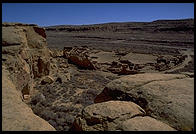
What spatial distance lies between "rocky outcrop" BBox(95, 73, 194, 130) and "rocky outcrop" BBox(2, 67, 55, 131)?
187 cm

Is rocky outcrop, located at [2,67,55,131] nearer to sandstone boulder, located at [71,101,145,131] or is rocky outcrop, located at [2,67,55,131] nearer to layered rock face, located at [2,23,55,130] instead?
layered rock face, located at [2,23,55,130]

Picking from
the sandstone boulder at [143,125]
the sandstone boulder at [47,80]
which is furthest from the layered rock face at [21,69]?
the sandstone boulder at [143,125]

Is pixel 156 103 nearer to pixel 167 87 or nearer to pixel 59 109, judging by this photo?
Result: pixel 167 87

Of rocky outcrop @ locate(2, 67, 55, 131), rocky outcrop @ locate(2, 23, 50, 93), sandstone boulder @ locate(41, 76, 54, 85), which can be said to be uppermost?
rocky outcrop @ locate(2, 23, 50, 93)

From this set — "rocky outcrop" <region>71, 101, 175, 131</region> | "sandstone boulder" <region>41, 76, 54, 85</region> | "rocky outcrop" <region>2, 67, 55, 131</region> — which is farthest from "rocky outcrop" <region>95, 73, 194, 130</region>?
"sandstone boulder" <region>41, 76, 54, 85</region>

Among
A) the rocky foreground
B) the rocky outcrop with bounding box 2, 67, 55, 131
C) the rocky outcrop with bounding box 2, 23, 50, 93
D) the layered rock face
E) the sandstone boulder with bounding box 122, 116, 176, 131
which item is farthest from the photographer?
the rocky outcrop with bounding box 2, 23, 50, 93

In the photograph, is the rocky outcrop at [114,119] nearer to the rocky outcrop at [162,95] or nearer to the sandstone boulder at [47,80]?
the rocky outcrop at [162,95]

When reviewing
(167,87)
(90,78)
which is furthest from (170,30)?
(167,87)

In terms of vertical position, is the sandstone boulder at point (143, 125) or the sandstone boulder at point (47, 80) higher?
the sandstone boulder at point (143, 125)

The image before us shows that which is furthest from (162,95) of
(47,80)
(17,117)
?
(47,80)

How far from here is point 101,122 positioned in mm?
3867

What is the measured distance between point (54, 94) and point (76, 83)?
6.26 ft

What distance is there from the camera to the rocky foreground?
12.7ft

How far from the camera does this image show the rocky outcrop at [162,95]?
404 cm
